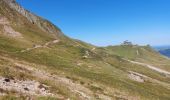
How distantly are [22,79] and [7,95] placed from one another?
8.19m

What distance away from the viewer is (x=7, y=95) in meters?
27.0

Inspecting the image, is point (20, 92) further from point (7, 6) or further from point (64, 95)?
point (7, 6)

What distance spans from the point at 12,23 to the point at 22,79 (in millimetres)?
97504

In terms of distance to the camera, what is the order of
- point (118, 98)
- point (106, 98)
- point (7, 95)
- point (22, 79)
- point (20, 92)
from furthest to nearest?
point (118, 98)
point (106, 98)
point (22, 79)
point (20, 92)
point (7, 95)

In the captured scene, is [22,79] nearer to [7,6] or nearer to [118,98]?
[118,98]

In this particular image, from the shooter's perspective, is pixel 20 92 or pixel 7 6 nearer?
pixel 20 92

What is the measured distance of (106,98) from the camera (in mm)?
43500

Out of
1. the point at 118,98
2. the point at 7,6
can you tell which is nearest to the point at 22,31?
the point at 7,6

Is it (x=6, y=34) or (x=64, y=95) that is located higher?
(x=6, y=34)

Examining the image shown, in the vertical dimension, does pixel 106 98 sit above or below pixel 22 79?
below

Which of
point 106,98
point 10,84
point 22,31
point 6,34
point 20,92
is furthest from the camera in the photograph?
point 22,31

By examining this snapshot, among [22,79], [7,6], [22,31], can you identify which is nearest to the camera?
[22,79]

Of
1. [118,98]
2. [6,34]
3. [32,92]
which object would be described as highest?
[6,34]

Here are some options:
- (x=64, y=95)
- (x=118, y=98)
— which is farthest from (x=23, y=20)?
(x=64, y=95)
